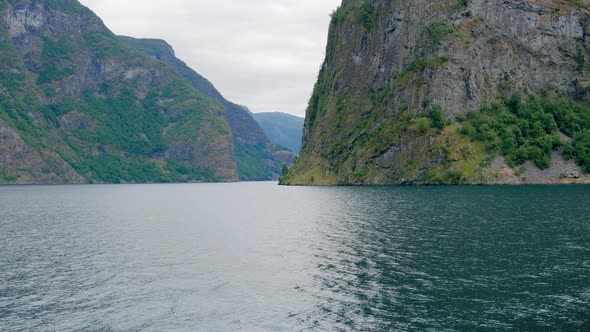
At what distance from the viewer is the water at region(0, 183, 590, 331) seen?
3406 centimetres

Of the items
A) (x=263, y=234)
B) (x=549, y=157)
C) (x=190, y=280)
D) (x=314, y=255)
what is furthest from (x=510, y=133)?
(x=190, y=280)

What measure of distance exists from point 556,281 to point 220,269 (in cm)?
2953

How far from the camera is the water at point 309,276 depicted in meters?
34.1

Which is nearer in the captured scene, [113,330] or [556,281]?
[113,330]

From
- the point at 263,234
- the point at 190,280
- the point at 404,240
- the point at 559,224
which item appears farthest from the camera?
the point at 263,234

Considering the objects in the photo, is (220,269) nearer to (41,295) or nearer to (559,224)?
(41,295)

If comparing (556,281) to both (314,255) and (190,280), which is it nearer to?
(314,255)

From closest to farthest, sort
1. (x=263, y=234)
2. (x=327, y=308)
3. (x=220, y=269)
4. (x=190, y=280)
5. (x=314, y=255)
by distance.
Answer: (x=327, y=308), (x=190, y=280), (x=220, y=269), (x=314, y=255), (x=263, y=234)

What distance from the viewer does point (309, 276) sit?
46719 millimetres

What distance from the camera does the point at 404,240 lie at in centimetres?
6303

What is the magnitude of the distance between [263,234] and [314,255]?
21236 millimetres

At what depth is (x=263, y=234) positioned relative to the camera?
252ft

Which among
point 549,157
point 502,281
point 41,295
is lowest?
point 41,295

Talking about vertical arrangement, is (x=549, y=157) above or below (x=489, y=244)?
above
